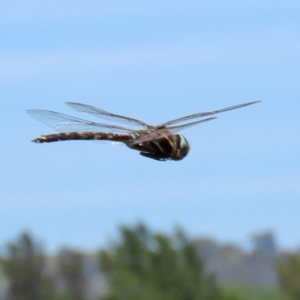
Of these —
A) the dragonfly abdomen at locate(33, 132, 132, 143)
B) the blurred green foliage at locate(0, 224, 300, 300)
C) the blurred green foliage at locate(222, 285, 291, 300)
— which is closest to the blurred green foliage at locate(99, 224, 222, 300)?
the blurred green foliage at locate(0, 224, 300, 300)

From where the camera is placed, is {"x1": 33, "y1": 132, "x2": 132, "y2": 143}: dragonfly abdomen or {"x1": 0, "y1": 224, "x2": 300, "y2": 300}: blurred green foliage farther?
{"x1": 0, "y1": 224, "x2": 300, "y2": 300}: blurred green foliage

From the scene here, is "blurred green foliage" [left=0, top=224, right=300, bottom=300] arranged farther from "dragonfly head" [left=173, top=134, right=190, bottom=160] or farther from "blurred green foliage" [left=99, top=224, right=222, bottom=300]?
"dragonfly head" [left=173, top=134, right=190, bottom=160]

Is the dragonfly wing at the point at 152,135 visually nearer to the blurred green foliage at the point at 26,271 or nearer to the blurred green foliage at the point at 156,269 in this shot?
the blurred green foliage at the point at 156,269

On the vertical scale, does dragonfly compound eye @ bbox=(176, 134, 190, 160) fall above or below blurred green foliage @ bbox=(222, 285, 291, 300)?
below

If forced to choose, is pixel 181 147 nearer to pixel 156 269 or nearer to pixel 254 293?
pixel 156 269

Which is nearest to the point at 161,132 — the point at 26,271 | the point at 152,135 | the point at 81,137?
the point at 152,135

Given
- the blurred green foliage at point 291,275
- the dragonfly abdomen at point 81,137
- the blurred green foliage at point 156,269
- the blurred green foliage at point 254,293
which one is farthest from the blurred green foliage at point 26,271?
the dragonfly abdomen at point 81,137

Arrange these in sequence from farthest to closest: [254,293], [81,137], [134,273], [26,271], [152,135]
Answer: [254,293]
[26,271]
[134,273]
[81,137]
[152,135]
